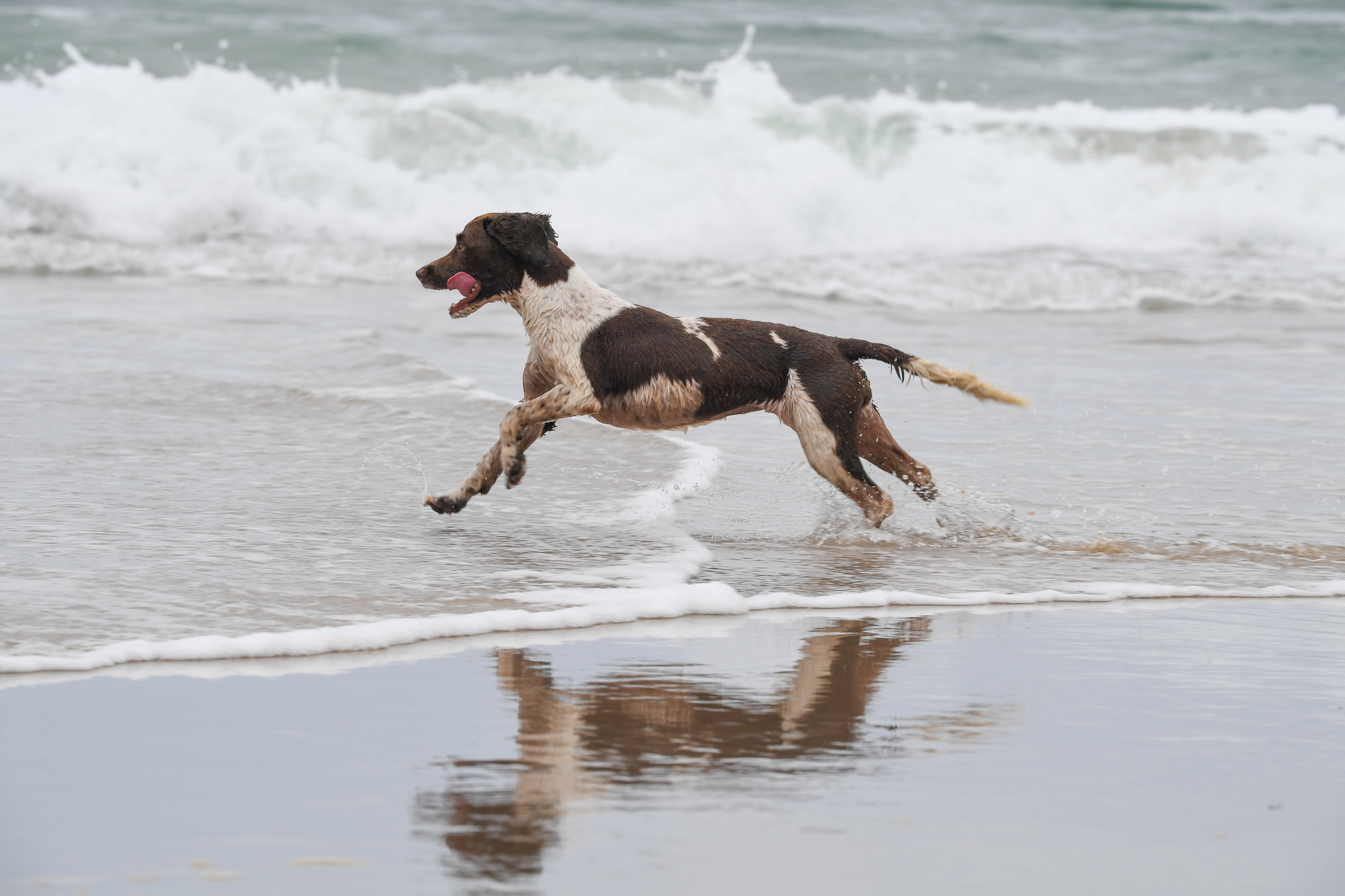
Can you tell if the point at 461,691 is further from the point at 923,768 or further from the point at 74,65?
the point at 74,65

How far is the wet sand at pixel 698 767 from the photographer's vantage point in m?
2.88

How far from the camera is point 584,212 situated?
1936 cm

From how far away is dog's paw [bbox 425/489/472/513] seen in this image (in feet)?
19.9

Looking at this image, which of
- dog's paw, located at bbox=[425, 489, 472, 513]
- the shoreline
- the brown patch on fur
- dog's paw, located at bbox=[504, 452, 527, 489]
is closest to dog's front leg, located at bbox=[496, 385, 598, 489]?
dog's paw, located at bbox=[504, 452, 527, 489]

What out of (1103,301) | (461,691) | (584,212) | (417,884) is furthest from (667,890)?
(584,212)

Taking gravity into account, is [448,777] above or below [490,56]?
below

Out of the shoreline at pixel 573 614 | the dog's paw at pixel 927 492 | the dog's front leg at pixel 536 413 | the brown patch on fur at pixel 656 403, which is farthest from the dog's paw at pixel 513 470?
the dog's paw at pixel 927 492

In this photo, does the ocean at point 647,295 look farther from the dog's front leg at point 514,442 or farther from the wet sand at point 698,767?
the wet sand at point 698,767

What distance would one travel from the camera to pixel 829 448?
19.9 ft

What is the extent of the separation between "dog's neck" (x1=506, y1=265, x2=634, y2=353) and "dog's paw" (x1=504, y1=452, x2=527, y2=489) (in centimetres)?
41

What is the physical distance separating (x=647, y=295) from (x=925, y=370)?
848 cm

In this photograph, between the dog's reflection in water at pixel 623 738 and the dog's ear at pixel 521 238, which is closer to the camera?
the dog's reflection in water at pixel 623 738

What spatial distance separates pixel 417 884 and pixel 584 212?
1695 cm

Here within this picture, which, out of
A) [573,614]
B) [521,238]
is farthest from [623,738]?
[521,238]
